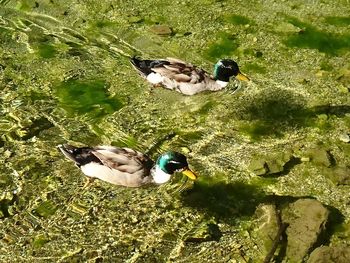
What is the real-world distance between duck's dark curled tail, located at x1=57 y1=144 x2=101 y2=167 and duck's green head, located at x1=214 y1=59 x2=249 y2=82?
2.49 meters

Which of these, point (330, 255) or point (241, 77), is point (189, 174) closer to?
point (330, 255)

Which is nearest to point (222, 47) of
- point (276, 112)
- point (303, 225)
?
point (276, 112)

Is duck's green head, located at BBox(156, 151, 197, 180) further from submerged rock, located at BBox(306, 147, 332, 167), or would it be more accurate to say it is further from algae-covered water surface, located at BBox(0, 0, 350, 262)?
submerged rock, located at BBox(306, 147, 332, 167)

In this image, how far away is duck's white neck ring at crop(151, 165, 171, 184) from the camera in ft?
21.7

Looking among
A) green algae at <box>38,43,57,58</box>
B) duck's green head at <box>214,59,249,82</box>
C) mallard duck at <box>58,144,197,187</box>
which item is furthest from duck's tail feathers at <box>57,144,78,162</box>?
green algae at <box>38,43,57,58</box>

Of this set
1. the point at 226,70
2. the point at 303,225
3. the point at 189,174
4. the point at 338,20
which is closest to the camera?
the point at 303,225

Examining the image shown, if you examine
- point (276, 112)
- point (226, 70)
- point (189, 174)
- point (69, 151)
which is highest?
point (226, 70)

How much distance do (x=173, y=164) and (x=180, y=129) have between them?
1144 millimetres

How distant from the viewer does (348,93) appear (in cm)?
838

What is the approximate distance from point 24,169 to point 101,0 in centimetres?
431

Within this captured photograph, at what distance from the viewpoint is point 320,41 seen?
370 inches

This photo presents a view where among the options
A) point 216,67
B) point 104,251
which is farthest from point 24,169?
point 216,67

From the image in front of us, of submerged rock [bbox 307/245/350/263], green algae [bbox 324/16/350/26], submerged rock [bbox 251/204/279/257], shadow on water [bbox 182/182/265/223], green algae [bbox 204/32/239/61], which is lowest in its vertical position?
shadow on water [bbox 182/182/265/223]

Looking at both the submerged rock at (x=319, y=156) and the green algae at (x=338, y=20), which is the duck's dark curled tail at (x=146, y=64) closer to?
the submerged rock at (x=319, y=156)
